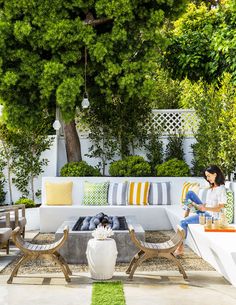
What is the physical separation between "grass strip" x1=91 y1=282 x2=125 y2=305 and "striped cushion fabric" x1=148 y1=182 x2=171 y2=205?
5.07m

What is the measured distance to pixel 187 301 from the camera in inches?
229

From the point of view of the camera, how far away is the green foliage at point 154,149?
45.0ft

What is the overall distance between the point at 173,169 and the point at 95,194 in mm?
2014

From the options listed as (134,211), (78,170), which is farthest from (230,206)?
(78,170)

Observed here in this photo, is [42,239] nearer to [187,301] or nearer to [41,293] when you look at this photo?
[41,293]

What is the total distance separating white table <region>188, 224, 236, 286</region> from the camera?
637 centimetres

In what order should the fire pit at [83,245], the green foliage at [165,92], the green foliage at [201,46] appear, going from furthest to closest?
the green foliage at [165,92]
the green foliage at [201,46]
the fire pit at [83,245]

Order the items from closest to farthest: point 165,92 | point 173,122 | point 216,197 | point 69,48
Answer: point 216,197 → point 69,48 → point 173,122 → point 165,92

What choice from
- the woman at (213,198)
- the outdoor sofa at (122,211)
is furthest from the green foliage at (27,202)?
the woman at (213,198)

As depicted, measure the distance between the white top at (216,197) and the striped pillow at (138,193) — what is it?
11.3 feet

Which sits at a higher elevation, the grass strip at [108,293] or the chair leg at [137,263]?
the chair leg at [137,263]

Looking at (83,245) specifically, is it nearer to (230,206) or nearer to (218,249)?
(218,249)

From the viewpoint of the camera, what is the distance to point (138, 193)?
11766 mm

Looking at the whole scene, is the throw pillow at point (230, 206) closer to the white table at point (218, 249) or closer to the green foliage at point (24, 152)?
the white table at point (218, 249)
